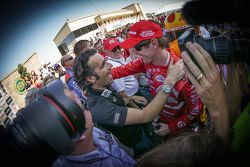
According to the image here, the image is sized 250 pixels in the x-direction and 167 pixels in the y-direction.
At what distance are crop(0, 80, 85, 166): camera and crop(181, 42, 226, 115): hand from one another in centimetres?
59

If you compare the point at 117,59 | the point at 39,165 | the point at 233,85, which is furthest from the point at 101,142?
the point at 117,59

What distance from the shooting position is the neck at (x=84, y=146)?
4.01 ft

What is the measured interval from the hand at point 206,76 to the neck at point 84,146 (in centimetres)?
72

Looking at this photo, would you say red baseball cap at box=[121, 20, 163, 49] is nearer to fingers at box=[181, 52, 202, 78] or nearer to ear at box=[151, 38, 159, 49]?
ear at box=[151, 38, 159, 49]

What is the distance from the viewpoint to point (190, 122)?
204 cm

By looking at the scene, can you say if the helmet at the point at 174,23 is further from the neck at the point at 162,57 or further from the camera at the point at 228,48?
the camera at the point at 228,48

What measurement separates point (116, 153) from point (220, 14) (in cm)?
106

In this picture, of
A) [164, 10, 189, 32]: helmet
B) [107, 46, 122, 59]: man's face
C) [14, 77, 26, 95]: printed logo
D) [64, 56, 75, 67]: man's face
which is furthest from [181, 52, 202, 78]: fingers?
[14, 77, 26, 95]: printed logo

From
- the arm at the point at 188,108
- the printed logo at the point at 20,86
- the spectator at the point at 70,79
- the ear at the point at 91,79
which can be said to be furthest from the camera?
the printed logo at the point at 20,86

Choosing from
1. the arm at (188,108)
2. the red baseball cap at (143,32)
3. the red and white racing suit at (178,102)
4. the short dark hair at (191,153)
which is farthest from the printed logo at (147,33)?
the short dark hair at (191,153)

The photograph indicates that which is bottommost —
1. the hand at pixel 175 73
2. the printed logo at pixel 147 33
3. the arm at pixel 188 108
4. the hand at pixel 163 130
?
the hand at pixel 163 130

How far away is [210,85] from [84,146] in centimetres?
80

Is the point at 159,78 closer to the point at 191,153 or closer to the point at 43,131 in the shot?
the point at 191,153

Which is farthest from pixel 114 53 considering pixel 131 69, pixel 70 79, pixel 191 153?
pixel 191 153
